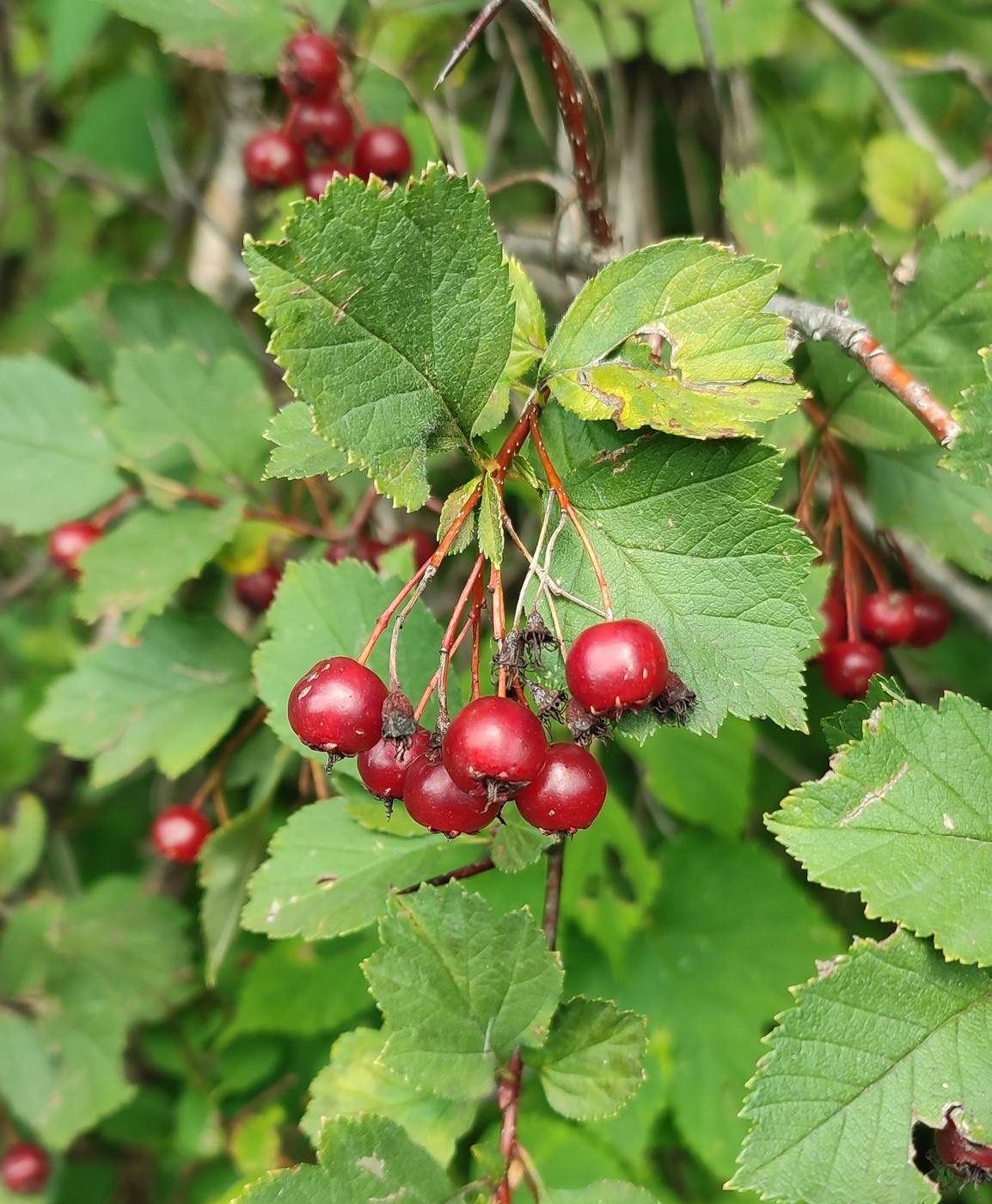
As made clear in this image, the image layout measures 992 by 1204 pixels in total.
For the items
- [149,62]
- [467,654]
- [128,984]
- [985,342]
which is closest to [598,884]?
[467,654]

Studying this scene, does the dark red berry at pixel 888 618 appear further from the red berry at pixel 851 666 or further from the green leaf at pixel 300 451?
the green leaf at pixel 300 451

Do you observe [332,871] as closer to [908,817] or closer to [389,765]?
[389,765]

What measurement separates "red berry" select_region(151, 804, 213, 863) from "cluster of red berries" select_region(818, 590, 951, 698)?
1.19m

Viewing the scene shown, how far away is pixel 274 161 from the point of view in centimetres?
178

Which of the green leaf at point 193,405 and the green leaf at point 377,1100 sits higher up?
the green leaf at point 193,405

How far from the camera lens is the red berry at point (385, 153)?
1.73 meters

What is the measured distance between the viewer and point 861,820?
3.08 ft

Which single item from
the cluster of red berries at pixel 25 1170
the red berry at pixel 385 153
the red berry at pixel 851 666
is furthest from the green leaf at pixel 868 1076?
the cluster of red berries at pixel 25 1170

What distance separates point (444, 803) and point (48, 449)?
4.51 feet

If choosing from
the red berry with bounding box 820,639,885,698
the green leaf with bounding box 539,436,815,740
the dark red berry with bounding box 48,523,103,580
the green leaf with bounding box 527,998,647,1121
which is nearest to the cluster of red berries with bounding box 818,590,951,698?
the red berry with bounding box 820,639,885,698

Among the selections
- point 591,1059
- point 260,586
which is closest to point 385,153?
point 260,586

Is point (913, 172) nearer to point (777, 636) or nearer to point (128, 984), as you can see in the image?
point (777, 636)

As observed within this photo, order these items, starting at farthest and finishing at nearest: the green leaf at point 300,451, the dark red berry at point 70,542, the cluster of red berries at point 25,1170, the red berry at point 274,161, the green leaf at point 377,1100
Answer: the cluster of red berries at point 25,1170, the dark red berry at point 70,542, the red berry at point 274,161, the green leaf at point 377,1100, the green leaf at point 300,451

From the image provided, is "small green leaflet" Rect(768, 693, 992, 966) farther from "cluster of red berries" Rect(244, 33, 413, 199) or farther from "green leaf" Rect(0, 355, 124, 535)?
"green leaf" Rect(0, 355, 124, 535)
